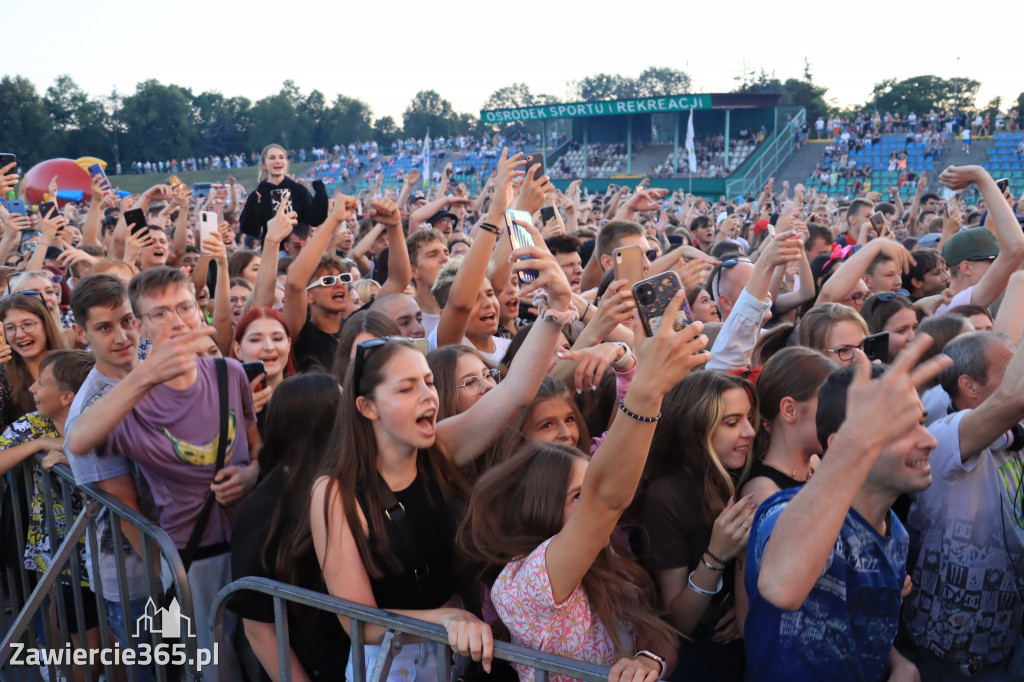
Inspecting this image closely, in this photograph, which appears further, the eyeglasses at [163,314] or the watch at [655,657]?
the eyeglasses at [163,314]

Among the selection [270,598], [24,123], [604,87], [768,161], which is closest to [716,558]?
[270,598]

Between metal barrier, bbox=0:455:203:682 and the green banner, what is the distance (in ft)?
131

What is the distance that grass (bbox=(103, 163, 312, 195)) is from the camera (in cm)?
5728

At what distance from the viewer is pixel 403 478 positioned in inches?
104

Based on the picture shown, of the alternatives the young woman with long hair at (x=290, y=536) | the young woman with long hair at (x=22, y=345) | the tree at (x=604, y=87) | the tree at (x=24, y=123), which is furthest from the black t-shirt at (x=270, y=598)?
the tree at (x=604, y=87)

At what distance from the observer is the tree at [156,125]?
75.0m

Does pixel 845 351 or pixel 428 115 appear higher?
pixel 428 115

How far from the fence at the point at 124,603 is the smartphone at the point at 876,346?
2308mm

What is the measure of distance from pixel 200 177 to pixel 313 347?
199 ft

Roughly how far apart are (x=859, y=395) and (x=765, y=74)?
9234cm

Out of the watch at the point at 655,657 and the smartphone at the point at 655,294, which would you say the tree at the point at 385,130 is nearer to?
the smartphone at the point at 655,294

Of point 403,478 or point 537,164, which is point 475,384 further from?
point 537,164

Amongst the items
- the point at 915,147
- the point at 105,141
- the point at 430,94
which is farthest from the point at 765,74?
the point at 105,141

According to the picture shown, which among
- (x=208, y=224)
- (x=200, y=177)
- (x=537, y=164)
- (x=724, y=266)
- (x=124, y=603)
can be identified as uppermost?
(x=200, y=177)
